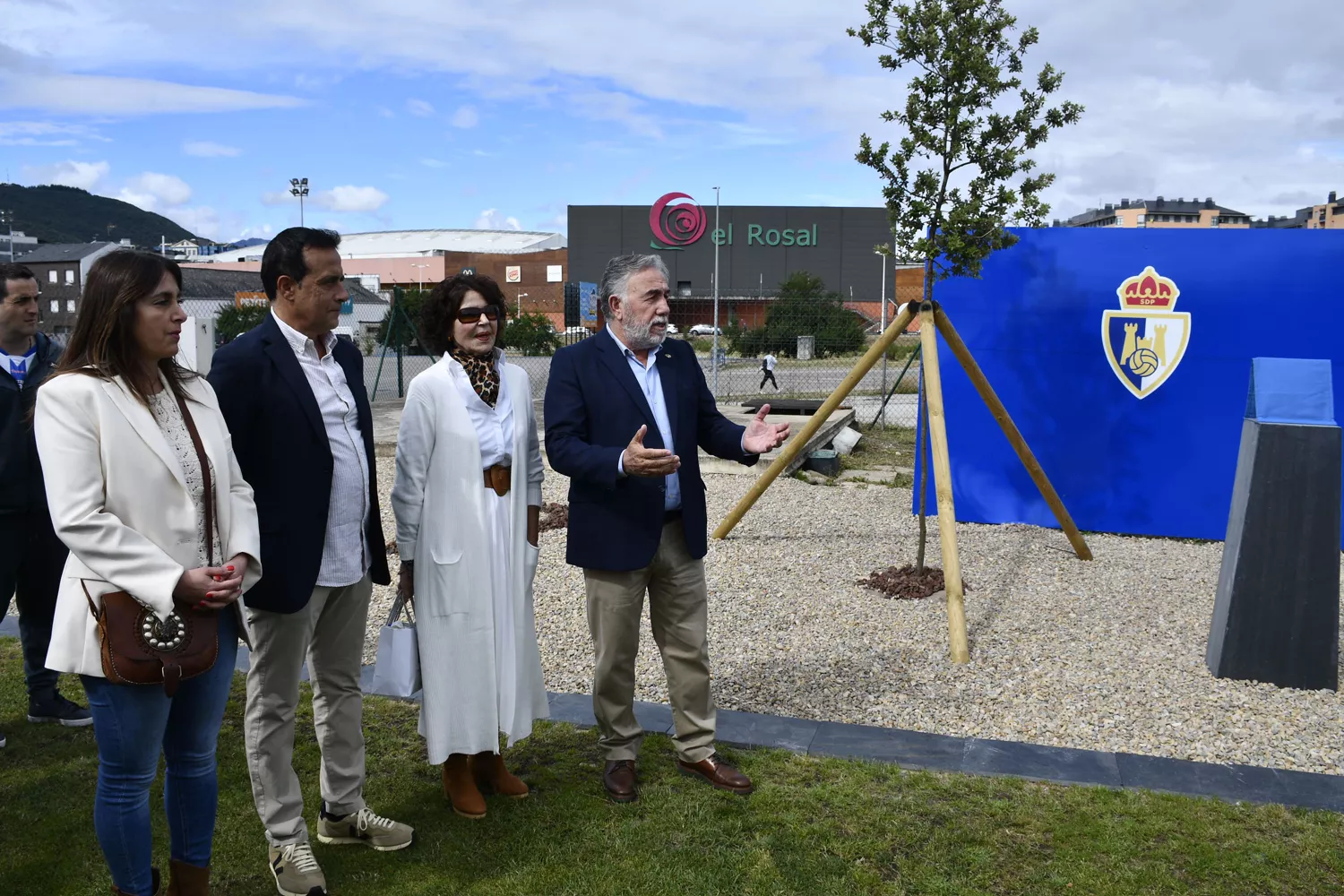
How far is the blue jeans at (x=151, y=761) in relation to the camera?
2670 mm

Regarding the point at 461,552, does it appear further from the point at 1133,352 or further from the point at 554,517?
the point at 1133,352

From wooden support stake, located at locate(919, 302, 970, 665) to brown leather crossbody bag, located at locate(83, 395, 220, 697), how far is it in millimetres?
3959

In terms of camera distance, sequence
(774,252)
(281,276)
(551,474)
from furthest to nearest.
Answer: (774,252) < (551,474) < (281,276)

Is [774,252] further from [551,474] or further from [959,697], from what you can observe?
[959,697]

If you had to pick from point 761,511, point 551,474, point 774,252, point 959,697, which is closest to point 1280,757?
point 959,697

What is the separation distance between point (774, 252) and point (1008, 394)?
59.5 m

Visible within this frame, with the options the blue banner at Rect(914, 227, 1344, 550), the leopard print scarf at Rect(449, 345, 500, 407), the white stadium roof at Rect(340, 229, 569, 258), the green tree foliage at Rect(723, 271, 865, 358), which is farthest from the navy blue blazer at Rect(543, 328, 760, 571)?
the white stadium roof at Rect(340, 229, 569, 258)

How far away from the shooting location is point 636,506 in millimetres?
3869

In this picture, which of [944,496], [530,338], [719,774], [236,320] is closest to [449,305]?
[719,774]

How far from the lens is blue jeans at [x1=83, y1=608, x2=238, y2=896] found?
267cm

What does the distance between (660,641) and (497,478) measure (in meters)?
0.96

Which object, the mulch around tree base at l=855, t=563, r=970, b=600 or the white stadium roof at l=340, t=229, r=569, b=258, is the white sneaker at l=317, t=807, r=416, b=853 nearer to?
the mulch around tree base at l=855, t=563, r=970, b=600

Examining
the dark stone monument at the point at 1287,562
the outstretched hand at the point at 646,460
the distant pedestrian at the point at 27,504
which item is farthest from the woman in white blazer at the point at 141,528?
the dark stone monument at the point at 1287,562

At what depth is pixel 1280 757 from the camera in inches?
175
